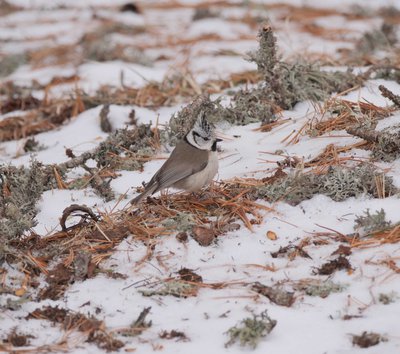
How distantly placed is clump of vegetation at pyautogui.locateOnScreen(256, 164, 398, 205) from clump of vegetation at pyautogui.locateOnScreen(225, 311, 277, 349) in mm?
1256

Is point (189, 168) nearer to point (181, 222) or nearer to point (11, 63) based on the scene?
point (181, 222)

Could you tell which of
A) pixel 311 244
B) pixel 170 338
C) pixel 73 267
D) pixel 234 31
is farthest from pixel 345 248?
pixel 234 31

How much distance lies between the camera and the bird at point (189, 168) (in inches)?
199

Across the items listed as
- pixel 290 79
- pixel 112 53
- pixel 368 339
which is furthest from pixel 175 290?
pixel 112 53

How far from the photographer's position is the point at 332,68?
7398 mm

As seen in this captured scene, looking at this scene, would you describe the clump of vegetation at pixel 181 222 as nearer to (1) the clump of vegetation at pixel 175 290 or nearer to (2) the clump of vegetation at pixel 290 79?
(1) the clump of vegetation at pixel 175 290

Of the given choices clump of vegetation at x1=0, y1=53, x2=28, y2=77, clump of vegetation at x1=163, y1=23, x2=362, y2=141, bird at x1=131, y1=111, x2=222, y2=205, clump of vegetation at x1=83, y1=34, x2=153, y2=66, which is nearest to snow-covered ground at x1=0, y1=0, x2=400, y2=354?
clump of vegetation at x1=163, y1=23, x2=362, y2=141

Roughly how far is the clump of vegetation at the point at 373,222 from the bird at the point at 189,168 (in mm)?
1181

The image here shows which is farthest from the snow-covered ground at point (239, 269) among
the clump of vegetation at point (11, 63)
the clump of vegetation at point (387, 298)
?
the clump of vegetation at point (11, 63)

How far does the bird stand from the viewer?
5055mm

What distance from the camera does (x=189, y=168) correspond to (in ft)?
16.8

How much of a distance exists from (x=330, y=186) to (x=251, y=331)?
57.0 inches

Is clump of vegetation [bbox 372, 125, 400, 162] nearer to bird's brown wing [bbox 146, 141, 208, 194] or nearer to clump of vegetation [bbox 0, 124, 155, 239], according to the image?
bird's brown wing [bbox 146, 141, 208, 194]

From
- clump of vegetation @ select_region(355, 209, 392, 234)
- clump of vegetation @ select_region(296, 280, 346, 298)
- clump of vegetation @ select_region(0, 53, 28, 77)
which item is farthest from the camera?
clump of vegetation @ select_region(0, 53, 28, 77)
